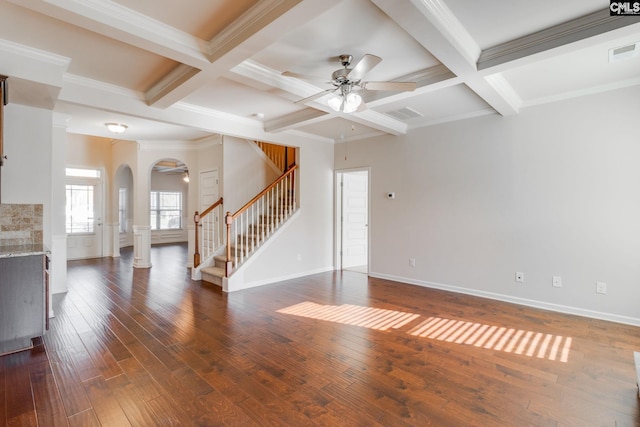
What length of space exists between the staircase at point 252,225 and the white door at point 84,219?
412 centimetres

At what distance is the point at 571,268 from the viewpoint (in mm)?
4016

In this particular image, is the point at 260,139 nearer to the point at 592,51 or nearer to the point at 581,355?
the point at 592,51

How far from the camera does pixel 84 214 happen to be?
8.01 m

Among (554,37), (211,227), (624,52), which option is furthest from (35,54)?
(624,52)

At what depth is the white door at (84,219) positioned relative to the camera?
7785mm

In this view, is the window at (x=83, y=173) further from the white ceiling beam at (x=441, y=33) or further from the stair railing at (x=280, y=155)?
the white ceiling beam at (x=441, y=33)

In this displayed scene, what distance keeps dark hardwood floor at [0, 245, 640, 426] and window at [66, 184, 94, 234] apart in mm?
4372

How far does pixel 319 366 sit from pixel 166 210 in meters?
11.0

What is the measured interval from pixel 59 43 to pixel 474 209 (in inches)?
206

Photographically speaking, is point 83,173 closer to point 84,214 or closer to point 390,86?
point 84,214

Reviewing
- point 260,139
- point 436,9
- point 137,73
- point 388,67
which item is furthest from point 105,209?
point 436,9

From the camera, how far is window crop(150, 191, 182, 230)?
1157 centimetres

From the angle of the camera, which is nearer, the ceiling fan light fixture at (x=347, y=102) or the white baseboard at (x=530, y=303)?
the ceiling fan light fixture at (x=347, y=102)

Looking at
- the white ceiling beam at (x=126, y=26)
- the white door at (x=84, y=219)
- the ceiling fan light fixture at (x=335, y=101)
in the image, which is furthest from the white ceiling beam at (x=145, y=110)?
the white door at (x=84, y=219)
